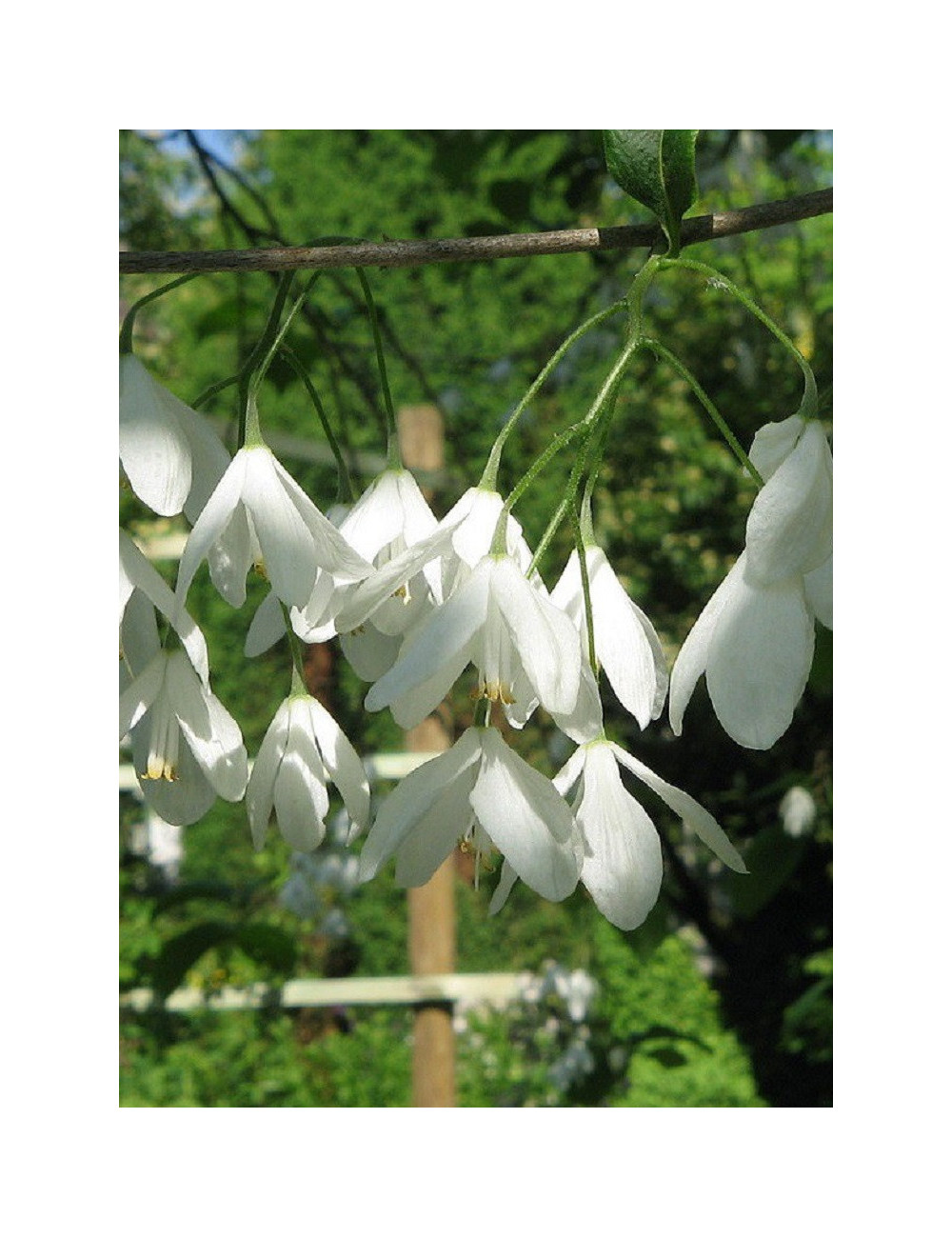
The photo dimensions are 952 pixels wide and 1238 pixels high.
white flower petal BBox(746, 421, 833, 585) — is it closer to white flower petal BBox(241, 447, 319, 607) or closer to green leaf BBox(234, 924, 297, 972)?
white flower petal BBox(241, 447, 319, 607)

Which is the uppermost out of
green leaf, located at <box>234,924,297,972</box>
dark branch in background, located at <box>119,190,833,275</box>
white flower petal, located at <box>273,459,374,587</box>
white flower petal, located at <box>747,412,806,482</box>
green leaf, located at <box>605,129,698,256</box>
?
green leaf, located at <box>605,129,698,256</box>

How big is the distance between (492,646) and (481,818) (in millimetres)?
72

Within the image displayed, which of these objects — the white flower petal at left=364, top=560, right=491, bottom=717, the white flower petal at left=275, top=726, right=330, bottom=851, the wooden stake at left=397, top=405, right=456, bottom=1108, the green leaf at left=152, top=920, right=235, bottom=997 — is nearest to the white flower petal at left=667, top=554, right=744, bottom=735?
the white flower petal at left=364, top=560, right=491, bottom=717

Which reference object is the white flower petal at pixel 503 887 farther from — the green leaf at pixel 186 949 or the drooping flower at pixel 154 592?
the green leaf at pixel 186 949

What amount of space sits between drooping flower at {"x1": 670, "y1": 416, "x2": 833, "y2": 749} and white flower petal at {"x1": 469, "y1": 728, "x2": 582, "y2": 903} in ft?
0.22

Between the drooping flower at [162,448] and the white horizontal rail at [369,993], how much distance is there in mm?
2165

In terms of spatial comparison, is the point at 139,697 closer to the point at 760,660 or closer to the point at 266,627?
the point at 266,627

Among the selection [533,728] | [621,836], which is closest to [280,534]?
[621,836]

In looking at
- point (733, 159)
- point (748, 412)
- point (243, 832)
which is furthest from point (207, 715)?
point (243, 832)

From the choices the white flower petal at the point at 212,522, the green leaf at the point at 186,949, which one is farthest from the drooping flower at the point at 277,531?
the green leaf at the point at 186,949

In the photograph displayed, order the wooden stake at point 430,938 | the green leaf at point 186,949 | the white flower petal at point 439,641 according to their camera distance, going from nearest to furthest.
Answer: the white flower petal at point 439,641
the green leaf at point 186,949
the wooden stake at point 430,938

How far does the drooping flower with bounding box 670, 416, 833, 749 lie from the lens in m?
0.61

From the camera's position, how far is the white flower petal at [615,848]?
24.3 inches
